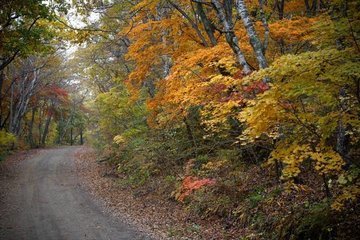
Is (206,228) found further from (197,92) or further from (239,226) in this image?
(197,92)

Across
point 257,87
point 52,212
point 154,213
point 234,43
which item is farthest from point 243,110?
point 52,212

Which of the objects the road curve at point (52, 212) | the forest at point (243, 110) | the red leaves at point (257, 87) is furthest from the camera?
the road curve at point (52, 212)

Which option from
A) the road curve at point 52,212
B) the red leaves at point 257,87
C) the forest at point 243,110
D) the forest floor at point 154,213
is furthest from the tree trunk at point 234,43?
the road curve at point 52,212

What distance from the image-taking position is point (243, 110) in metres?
7.65

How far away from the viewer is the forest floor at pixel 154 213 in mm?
9633

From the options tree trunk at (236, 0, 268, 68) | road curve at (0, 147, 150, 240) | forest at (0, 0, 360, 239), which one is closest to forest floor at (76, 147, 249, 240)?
forest at (0, 0, 360, 239)

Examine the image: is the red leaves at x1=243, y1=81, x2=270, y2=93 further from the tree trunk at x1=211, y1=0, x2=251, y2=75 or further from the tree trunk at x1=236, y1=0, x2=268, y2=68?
the tree trunk at x1=211, y1=0, x2=251, y2=75

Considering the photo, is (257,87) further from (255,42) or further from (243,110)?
(255,42)

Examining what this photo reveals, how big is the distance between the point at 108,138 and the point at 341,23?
62.6 ft

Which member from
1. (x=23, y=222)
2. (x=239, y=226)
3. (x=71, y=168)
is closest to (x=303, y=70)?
(x=239, y=226)

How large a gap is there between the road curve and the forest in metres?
2.57

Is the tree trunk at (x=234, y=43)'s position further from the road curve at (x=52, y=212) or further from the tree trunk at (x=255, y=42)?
the road curve at (x=52, y=212)

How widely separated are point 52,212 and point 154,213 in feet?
12.8

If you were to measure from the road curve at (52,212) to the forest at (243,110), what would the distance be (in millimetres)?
2571
